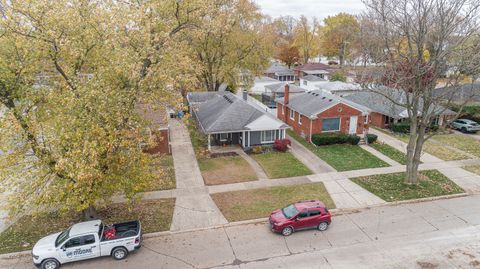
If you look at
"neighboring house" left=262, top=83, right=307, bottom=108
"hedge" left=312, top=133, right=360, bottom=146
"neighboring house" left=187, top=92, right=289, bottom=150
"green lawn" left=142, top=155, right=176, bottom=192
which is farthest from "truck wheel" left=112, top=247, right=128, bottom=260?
"neighboring house" left=262, top=83, right=307, bottom=108

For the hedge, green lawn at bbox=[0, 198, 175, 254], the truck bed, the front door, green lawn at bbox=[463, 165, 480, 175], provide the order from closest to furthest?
1. the truck bed
2. green lawn at bbox=[0, 198, 175, 254]
3. green lawn at bbox=[463, 165, 480, 175]
4. the hedge
5. the front door

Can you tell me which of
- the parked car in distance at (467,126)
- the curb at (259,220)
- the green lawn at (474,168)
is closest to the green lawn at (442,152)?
the green lawn at (474,168)

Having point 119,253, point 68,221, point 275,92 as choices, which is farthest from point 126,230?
point 275,92

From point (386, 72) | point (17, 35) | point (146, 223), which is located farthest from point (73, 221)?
point (386, 72)

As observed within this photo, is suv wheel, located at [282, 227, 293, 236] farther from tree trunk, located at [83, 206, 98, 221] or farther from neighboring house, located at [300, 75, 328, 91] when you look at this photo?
neighboring house, located at [300, 75, 328, 91]

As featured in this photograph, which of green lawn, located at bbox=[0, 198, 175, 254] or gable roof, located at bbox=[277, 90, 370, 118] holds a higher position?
gable roof, located at bbox=[277, 90, 370, 118]

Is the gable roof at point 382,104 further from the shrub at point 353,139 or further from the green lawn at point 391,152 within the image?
the shrub at point 353,139
